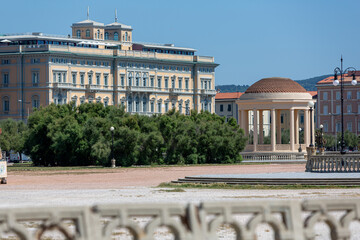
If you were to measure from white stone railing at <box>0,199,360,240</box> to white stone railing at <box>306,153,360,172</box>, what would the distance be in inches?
1610

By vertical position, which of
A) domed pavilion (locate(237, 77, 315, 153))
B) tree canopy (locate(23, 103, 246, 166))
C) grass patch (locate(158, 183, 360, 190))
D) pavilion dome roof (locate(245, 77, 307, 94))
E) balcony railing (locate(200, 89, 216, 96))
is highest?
balcony railing (locate(200, 89, 216, 96))

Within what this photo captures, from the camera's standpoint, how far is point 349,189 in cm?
4241

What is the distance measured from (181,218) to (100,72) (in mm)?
157456

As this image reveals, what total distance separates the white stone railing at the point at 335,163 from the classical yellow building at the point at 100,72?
309 ft

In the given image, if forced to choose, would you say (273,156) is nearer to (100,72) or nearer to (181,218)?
(100,72)

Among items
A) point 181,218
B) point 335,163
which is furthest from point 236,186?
point 181,218

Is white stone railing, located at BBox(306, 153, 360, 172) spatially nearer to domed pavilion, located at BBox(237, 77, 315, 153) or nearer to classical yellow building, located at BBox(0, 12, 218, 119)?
domed pavilion, located at BBox(237, 77, 315, 153)

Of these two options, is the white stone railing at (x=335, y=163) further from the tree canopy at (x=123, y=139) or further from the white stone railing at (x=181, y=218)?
the white stone railing at (x=181, y=218)

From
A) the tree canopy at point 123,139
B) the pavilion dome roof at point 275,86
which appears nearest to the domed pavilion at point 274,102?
the pavilion dome roof at point 275,86

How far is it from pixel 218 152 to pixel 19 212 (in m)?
85.1

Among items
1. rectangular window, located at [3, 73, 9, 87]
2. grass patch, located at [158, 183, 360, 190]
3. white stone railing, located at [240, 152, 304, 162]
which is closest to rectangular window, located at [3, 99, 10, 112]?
rectangular window, located at [3, 73, 9, 87]

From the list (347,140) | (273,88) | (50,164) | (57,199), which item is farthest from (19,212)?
(347,140)

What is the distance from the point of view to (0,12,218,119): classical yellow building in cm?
15938

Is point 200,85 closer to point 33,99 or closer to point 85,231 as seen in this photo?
point 33,99
